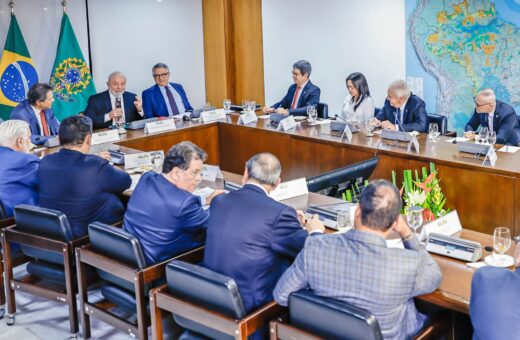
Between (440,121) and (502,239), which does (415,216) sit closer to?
(502,239)

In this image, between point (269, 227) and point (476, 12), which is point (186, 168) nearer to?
point (269, 227)

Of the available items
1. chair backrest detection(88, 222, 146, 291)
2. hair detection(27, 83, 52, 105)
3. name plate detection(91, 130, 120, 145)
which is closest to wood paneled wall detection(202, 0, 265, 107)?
name plate detection(91, 130, 120, 145)

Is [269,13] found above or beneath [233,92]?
above

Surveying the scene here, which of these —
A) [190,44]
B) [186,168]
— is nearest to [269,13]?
[190,44]

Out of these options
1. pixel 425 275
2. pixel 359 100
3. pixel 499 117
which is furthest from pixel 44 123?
pixel 425 275

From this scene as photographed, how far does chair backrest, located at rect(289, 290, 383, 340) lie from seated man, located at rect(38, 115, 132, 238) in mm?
1681

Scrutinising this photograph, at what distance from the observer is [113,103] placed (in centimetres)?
652

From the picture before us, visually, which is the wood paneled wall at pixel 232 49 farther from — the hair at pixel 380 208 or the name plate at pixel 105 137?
the hair at pixel 380 208

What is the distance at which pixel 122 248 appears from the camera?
3.13 metres

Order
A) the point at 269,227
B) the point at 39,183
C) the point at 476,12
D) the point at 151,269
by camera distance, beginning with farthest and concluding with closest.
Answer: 1. the point at 476,12
2. the point at 39,183
3. the point at 151,269
4. the point at 269,227

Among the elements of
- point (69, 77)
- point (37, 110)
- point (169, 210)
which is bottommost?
point (169, 210)

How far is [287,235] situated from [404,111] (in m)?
3.32

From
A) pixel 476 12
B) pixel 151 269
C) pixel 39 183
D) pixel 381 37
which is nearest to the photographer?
pixel 151 269

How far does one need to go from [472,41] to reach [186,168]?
436cm
